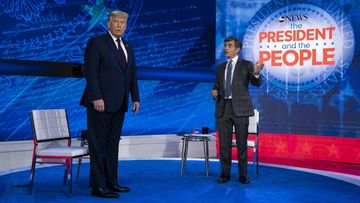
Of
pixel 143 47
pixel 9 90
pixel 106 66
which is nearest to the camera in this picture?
pixel 106 66

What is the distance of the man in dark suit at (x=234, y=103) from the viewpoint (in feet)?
14.6

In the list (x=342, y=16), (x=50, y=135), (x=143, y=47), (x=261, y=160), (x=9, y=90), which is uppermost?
(x=342, y=16)

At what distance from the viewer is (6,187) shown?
414 cm

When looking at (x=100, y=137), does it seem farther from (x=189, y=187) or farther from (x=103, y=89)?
(x=189, y=187)

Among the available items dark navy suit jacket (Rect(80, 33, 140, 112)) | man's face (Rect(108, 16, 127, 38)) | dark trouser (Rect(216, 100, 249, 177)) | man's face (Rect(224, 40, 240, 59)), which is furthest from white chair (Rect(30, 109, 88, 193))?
man's face (Rect(224, 40, 240, 59))

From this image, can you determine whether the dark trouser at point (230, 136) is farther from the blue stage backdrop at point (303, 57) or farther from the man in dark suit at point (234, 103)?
the blue stage backdrop at point (303, 57)

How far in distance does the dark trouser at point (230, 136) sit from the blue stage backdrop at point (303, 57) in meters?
2.33

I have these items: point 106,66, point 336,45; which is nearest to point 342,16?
Result: point 336,45

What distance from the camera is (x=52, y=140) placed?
441 centimetres

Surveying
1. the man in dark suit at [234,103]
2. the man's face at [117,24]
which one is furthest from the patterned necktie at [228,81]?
the man's face at [117,24]

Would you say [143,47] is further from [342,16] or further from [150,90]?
[342,16]

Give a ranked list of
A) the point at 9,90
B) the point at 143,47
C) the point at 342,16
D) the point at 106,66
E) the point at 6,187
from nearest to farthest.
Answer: the point at 106,66
the point at 6,187
the point at 9,90
the point at 342,16
the point at 143,47

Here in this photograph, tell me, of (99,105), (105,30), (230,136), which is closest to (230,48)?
(230,136)

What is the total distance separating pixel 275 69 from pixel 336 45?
0.95m
